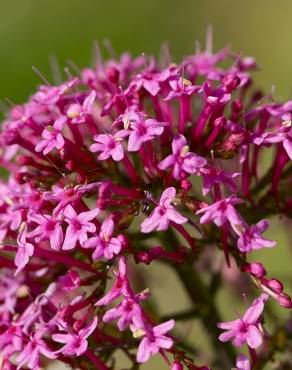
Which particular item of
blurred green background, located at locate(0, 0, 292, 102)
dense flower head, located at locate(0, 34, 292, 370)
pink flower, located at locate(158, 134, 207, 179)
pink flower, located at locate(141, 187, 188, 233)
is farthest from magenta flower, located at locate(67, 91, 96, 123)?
blurred green background, located at locate(0, 0, 292, 102)

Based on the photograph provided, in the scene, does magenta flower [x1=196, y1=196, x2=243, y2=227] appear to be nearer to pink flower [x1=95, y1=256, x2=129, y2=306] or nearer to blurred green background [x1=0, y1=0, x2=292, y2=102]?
pink flower [x1=95, y1=256, x2=129, y2=306]

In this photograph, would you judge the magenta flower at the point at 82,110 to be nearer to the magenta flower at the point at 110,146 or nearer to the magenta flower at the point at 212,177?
the magenta flower at the point at 110,146

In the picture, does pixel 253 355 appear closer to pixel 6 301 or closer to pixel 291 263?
pixel 6 301

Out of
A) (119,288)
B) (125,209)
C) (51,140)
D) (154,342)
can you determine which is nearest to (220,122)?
(125,209)

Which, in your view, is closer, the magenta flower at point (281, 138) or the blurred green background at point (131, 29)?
the magenta flower at point (281, 138)

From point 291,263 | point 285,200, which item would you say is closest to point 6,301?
point 285,200

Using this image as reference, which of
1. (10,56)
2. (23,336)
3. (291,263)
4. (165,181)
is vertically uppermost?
(165,181)

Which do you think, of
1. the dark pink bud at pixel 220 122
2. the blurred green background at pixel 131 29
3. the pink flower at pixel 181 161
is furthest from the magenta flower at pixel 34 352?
the blurred green background at pixel 131 29
